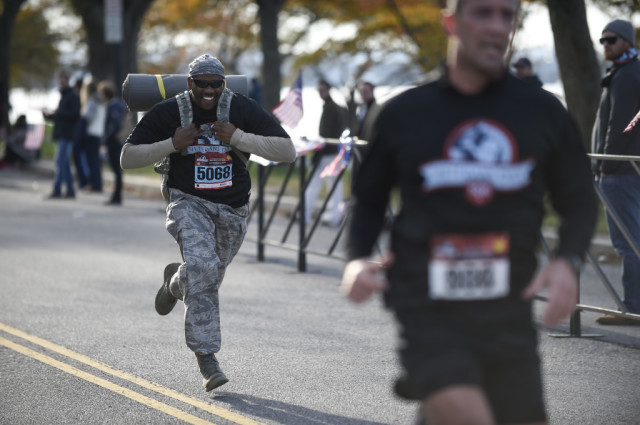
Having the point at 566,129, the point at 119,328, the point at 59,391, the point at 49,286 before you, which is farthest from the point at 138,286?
the point at 566,129

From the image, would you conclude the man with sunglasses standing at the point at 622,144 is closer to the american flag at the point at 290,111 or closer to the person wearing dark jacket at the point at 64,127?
the american flag at the point at 290,111

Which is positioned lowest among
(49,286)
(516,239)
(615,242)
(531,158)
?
(49,286)

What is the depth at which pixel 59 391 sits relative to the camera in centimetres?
600

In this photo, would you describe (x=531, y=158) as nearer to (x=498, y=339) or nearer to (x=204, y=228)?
(x=498, y=339)

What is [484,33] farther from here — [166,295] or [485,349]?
[166,295]

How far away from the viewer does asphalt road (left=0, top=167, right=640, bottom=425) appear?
5645mm

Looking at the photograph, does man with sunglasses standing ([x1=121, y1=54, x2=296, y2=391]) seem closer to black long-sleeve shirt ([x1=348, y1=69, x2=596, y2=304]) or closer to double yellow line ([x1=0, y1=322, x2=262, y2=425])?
double yellow line ([x1=0, y1=322, x2=262, y2=425])

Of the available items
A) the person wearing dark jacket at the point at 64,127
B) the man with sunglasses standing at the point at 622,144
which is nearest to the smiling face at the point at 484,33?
the man with sunglasses standing at the point at 622,144

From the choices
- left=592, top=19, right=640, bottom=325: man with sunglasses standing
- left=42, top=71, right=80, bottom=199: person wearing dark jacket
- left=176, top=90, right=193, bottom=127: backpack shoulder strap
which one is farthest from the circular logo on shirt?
left=42, top=71, right=80, bottom=199: person wearing dark jacket

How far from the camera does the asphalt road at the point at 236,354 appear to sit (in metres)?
5.64

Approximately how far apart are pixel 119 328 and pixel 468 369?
201 inches

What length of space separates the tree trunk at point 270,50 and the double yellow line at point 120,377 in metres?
17.0

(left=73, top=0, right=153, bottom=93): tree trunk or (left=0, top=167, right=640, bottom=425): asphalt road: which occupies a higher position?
(left=73, top=0, right=153, bottom=93): tree trunk

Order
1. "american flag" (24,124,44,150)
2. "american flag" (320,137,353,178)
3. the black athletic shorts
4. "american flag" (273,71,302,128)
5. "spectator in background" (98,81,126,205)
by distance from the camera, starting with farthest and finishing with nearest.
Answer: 1. "american flag" (24,124,44,150)
2. "spectator in background" (98,81,126,205)
3. "american flag" (273,71,302,128)
4. "american flag" (320,137,353,178)
5. the black athletic shorts
